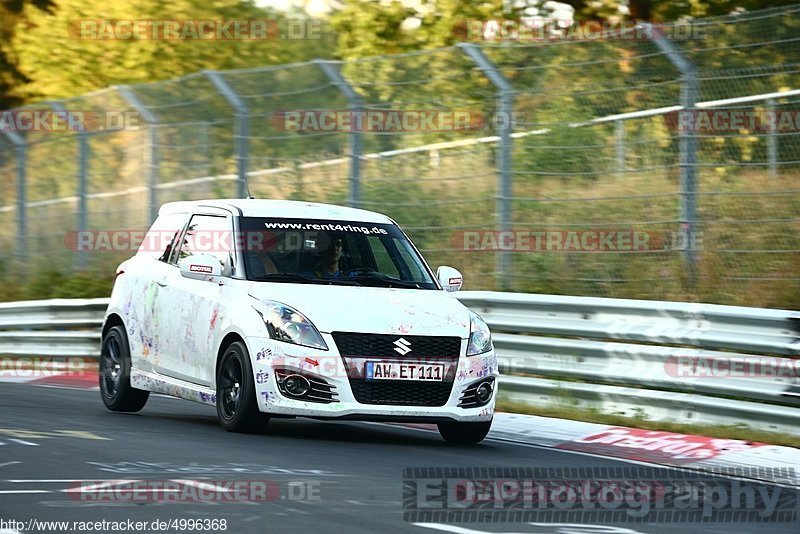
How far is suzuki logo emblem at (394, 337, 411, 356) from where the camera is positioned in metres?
10.7

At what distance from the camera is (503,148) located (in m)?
14.8

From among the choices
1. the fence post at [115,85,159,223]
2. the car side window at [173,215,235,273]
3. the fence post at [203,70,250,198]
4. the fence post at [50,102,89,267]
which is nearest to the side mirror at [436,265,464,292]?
the car side window at [173,215,235,273]

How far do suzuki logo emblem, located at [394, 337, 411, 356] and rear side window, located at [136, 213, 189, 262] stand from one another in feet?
8.83

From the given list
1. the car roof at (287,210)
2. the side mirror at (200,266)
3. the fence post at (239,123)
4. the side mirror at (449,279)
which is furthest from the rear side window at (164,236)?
the fence post at (239,123)

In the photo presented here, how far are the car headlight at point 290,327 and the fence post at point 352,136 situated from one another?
19.1 ft

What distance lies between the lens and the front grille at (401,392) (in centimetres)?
1059

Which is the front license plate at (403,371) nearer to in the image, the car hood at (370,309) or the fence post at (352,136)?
the car hood at (370,309)

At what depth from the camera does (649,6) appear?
80.2 ft

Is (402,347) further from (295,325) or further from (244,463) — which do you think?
(244,463)

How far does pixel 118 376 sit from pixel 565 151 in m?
4.52

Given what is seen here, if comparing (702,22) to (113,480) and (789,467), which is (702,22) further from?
(113,480)

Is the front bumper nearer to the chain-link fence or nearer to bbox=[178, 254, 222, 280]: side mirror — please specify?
bbox=[178, 254, 222, 280]: side mirror

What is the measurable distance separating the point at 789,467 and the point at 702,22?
4448 mm

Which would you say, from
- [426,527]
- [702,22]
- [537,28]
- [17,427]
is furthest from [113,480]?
[537,28]
